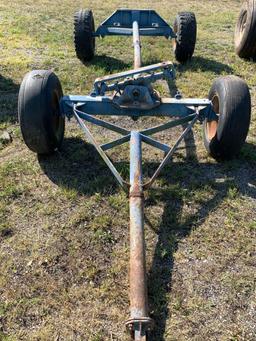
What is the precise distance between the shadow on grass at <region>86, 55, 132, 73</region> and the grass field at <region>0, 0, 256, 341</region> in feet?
7.21

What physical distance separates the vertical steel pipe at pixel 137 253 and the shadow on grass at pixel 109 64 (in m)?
4.03

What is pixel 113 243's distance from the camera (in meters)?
4.11

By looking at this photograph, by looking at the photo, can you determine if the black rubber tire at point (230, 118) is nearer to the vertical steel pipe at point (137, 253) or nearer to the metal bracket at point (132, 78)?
the metal bracket at point (132, 78)

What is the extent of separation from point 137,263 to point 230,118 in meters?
2.30

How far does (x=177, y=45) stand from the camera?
8523 millimetres

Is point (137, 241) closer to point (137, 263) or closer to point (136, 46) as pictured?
point (137, 263)

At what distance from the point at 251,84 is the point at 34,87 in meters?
4.49

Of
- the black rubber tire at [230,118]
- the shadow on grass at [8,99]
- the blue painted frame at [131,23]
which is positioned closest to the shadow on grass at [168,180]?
the black rubber tire at [230,118]

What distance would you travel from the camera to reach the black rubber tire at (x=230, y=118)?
4.88m

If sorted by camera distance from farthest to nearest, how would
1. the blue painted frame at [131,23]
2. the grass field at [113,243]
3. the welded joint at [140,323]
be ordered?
the blue painted frame at [131,23]
the grass field at [113,243]
the welded joint at [140,323]

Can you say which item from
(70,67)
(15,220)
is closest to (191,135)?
(15,220)

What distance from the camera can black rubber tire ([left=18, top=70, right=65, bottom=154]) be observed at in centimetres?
484

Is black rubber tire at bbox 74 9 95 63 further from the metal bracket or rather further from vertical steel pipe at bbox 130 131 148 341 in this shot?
vertical steel pipe at bbox 130 131 148 341

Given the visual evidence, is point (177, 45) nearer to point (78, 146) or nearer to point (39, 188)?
point (78, 146)
